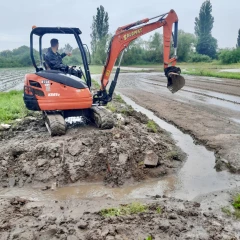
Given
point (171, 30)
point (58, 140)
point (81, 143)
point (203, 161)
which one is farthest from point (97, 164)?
point (171, 30)

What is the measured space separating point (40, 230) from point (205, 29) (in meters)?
85.0

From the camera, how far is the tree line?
59656 millimetres

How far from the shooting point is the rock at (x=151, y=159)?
685cm

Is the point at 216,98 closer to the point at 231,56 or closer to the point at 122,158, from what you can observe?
the point at 122,158

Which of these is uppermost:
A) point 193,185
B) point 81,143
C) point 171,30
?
point 171,30

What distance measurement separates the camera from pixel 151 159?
6898 mm

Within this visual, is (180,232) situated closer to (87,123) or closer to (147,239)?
(147,239)

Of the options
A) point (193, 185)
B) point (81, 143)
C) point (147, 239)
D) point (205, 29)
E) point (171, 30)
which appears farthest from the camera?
point (205, 29)

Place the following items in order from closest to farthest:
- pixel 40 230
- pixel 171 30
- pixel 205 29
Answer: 1. pixel 40 230
2. pixel 171 30
3. pixel 205 29

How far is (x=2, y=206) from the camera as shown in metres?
5.12

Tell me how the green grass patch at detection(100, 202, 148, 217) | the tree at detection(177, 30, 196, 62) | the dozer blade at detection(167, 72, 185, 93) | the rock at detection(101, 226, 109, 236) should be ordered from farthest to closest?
the tree at detection(177, 30, 196, 62), the dozer blade at detection(167, 72, 185, 93), the green grass patch at detection(100, 202, 148, 217), the rock at detection(101, 226, 109, 236)

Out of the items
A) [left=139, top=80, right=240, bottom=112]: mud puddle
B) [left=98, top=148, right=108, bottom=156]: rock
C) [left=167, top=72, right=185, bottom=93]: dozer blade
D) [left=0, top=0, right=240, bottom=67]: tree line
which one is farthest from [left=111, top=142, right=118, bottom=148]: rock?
[left=0, top=0, right=240, bottom=67]: tree line

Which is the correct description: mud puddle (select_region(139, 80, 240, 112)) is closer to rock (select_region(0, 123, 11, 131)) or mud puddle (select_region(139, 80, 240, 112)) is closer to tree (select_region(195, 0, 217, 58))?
rock (select_region(0, 123, 11, 131))

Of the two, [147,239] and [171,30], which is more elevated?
[171,30]
